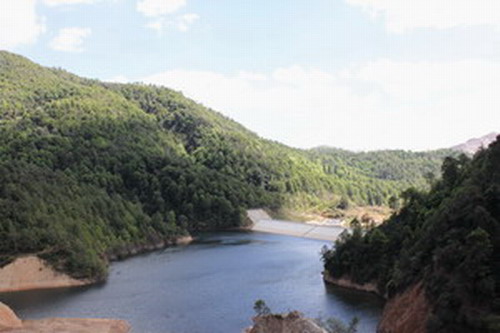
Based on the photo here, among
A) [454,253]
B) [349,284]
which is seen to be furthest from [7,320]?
[454,253]

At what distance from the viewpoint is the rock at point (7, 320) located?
67688mm

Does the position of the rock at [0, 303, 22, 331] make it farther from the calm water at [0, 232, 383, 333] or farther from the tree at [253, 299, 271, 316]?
the tree at [253, 299, 271, 316]

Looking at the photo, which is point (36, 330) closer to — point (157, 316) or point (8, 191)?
point (157, 316)

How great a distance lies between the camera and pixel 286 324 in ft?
167

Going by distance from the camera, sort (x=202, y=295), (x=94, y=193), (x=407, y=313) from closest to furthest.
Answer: (x=407, y=313) < (x=202, y=295) < (x=94, y=193)

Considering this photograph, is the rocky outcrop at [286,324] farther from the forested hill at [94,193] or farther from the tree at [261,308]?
the forested hill at [94,193]

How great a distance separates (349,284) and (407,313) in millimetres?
28333

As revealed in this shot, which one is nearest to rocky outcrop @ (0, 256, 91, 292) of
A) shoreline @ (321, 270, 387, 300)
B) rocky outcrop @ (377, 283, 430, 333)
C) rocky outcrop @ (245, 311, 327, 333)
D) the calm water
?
the calm water

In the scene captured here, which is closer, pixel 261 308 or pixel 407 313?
pixel 407 313

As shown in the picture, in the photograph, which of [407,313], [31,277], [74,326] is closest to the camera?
[407,313]

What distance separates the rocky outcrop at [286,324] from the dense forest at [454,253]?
1059cm

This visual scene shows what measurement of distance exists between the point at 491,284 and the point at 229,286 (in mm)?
46451

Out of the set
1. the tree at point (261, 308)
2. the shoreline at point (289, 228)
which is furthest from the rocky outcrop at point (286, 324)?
the shoreline at point (289, 228)

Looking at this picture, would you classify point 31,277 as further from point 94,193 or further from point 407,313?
point 407,313
